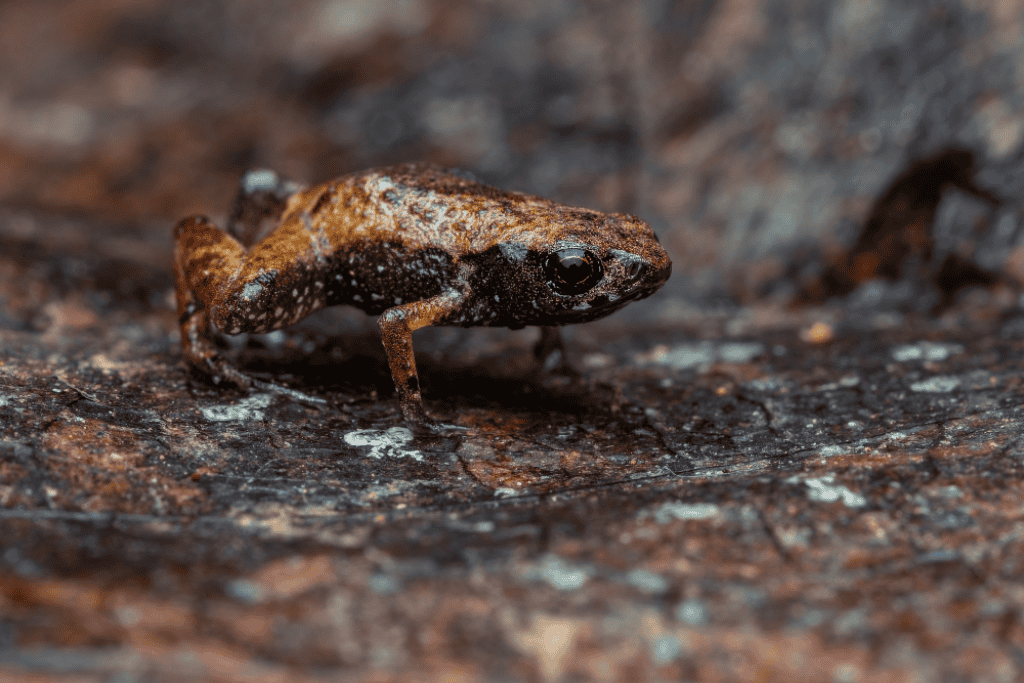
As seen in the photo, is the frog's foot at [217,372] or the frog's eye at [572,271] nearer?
the frog's eye at [572,271]

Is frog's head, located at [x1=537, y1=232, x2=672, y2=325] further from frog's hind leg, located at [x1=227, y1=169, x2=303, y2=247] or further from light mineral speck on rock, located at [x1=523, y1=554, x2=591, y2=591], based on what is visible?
frog's hind leg, located at [x1=227, y1=169, x2=303, y2=247]

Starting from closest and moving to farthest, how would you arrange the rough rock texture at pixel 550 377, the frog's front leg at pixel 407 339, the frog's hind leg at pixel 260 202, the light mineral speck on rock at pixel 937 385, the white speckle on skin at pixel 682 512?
the rough rock texture at pixel 550 377
the white speckle on skin at pixel 682 512
the frog's front leg at pixel 407 339
the light mineral speck on rock at pixel 937 385
the frog's hind leg at pixel 260 202

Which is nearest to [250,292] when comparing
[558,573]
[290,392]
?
[290,392]

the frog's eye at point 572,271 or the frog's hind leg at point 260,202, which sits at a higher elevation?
the frog's hind leg at point 260,202

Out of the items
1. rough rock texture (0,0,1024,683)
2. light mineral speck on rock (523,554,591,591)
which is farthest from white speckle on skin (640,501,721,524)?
light mineral speck on rock (523,554,591,591)

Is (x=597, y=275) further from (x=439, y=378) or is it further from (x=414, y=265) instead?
(x=439, y=378)

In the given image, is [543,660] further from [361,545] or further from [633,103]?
[633,103]

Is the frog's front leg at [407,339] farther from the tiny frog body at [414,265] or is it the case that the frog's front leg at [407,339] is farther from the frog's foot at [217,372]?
the frog's foot at [217,372]

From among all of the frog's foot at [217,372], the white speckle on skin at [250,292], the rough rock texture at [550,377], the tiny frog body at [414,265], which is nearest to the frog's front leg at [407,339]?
the tiny frog body at [414,265]
